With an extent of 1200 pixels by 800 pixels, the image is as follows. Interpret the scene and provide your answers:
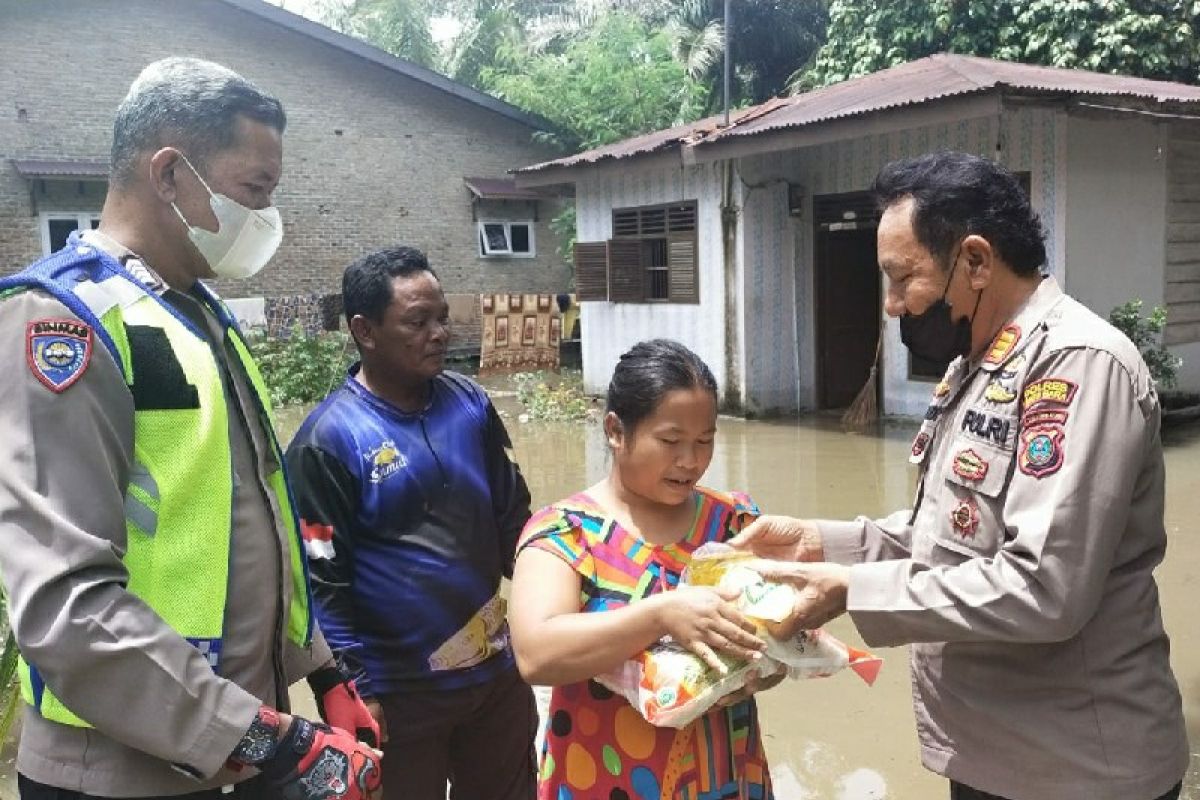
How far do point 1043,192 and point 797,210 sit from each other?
2.70 metres

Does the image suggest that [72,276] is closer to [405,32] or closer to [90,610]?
[90,610]

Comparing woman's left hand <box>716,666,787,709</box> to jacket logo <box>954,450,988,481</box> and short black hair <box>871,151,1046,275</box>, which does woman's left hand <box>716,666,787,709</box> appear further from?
short black hair <box>871,151,1046,275</box>

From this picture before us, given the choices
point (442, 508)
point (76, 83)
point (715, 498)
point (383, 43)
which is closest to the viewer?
point (715, 498)

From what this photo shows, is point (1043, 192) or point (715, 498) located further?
point (1043, 192)

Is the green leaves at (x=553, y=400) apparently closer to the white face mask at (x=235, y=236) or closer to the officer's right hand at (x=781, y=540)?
the officer's right hand at (x=781, y=540)

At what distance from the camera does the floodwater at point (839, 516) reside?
3.24 m

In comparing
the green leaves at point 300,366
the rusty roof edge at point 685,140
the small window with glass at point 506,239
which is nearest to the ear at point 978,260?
the rusty roof edge at point 685,140

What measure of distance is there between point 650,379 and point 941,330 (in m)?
0.55

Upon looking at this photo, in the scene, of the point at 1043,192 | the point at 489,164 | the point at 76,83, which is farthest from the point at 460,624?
the point at 489,164

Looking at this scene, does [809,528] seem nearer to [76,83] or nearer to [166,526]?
[166,526]

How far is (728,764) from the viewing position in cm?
176

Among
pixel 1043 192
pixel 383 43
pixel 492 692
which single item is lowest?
pixel 492 692

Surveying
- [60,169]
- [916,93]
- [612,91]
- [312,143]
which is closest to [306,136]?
[312,143]

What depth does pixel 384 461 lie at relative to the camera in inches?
90.3
